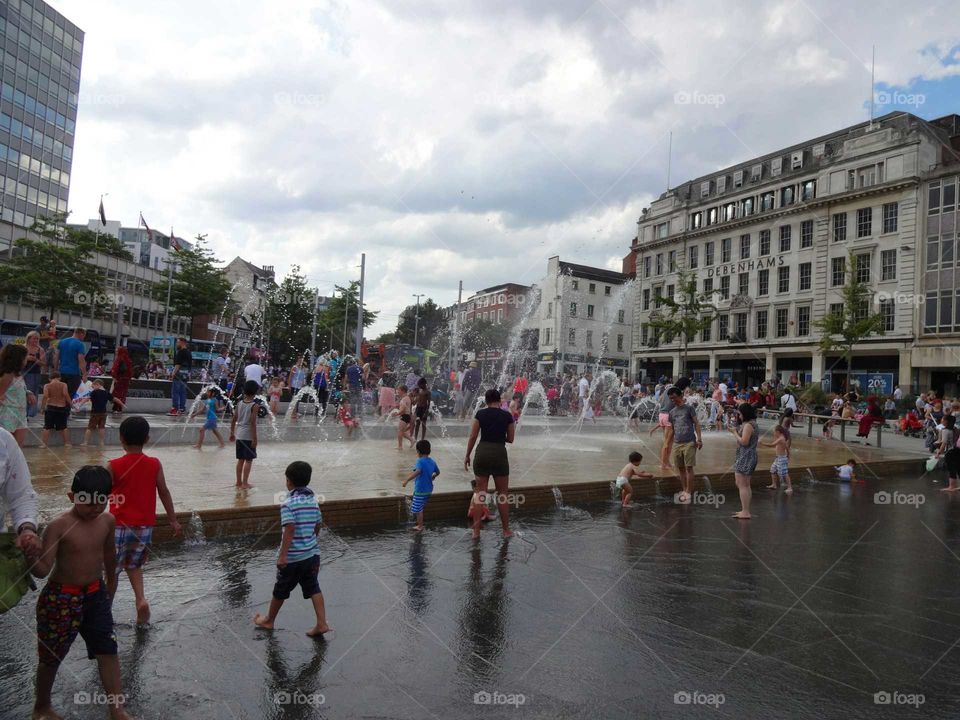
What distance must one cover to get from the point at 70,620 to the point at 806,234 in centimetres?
5139

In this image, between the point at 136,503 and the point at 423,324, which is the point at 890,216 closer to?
the point at 136,503

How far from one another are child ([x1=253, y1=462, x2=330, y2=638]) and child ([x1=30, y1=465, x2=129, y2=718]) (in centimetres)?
131

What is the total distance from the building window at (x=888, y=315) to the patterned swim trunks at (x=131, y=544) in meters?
44.4

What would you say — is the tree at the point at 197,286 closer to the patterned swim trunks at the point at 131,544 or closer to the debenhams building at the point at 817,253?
the debenhams building at the point at 817,253

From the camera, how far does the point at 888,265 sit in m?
41.1

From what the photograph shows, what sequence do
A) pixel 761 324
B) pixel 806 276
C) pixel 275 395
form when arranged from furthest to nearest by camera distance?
pixel 761 324 < pixel 806 276 < pixel 275 395

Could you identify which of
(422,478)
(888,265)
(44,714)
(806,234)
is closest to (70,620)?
(44,714)

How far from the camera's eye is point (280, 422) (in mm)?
19078

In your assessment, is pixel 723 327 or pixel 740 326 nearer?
pixel 740 326

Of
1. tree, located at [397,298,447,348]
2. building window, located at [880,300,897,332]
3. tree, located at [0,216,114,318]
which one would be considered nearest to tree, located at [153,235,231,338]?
tree, located at [0,216,114,318]

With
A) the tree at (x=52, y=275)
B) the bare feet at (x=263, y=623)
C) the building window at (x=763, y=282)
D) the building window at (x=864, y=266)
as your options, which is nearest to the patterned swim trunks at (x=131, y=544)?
the bare feet at (x=263, y=623)

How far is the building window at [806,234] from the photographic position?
1832 inches

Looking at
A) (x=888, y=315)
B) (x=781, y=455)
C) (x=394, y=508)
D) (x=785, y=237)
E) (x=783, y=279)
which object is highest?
(x=785, y=237)

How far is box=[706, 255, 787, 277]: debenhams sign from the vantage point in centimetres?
4888
